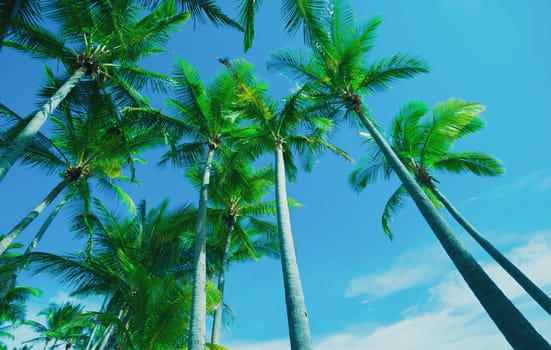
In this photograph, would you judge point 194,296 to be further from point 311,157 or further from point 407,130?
point 407,130

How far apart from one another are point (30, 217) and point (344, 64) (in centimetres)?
1062

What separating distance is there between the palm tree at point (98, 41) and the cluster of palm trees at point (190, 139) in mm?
37

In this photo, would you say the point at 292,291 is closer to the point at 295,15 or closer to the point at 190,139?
the point at 295,15

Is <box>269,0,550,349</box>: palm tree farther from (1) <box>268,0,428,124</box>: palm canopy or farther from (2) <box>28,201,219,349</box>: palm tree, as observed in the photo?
(2) <box>28,201,219,349</box>: palm tree

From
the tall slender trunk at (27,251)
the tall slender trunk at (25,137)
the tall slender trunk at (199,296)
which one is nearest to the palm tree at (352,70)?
the tall slender trunk at (199,296)

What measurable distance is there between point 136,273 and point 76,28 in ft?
23.5

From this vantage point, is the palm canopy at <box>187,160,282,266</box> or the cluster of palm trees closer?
the cluster of palm trees

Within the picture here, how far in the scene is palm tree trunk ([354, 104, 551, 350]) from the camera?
11.2 feet

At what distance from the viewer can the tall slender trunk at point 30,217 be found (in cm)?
710

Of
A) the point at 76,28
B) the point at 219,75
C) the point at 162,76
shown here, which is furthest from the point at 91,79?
the point at 219,75

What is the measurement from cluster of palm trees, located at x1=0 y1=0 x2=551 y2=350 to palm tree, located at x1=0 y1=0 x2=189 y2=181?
37mm

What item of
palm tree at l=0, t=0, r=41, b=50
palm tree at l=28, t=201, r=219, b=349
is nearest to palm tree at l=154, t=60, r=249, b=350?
palm tree at l=28, t=201, r=219, b=349

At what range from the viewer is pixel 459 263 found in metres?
4.61

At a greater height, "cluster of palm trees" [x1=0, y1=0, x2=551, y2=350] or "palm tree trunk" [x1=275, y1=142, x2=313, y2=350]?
"cluster of palm trees" [x1=0, y1=0, x2=551, y2=350]
